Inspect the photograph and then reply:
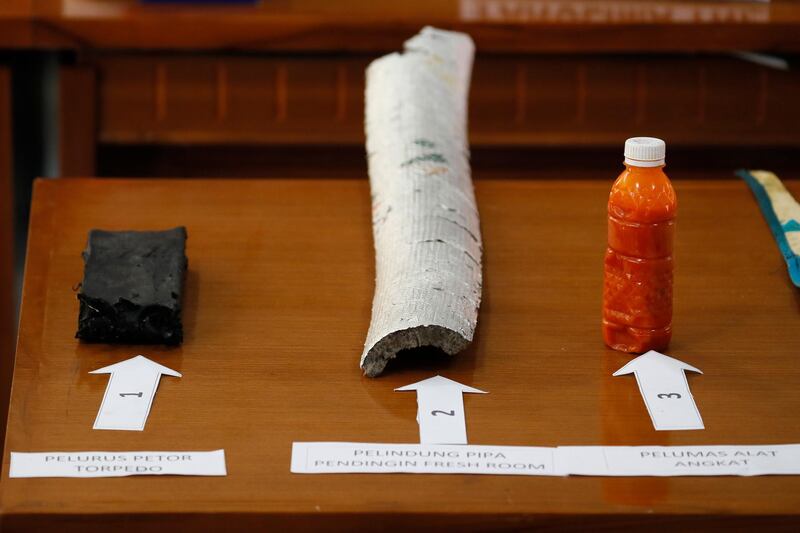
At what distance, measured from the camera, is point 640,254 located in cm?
111

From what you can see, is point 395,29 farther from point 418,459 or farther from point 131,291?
point 418,459

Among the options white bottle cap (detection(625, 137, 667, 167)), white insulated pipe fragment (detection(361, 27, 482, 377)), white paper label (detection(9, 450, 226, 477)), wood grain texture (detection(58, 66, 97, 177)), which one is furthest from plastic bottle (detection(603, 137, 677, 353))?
wood grain texture (detection(58, 66, 97, 177))

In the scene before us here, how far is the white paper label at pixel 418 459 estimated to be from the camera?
3.16 feet

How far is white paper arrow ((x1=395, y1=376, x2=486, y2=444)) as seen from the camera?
1011 millimetres

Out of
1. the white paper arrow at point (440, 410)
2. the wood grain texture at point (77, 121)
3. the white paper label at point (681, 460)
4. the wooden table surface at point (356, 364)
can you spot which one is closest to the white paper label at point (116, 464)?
the wooden table surface at point (356, 364)

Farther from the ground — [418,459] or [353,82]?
[353,82]

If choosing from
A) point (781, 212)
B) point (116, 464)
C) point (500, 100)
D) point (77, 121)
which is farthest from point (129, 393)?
point (500, 100)

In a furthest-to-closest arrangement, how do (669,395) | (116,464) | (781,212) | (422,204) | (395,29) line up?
(395,29) < (781,212) < (422,204) < (669,395) < (116,464)

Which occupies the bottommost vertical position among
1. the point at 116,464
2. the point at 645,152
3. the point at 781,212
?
the point at 116,464

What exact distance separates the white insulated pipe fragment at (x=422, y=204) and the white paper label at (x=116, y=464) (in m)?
0.20

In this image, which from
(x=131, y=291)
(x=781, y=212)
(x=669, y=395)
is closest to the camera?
(x=669, y=395)

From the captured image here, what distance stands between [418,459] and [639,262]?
308mm

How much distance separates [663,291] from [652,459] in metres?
0.21
